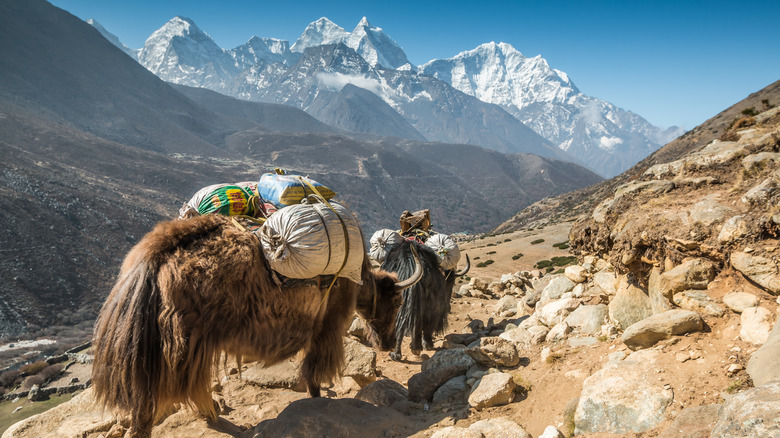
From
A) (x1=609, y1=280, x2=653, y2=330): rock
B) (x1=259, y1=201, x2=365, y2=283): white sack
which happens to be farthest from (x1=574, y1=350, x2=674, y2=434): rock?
(x1=259, y1=201, x2=365, y2=283): white sack

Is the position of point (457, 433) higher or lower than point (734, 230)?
lower

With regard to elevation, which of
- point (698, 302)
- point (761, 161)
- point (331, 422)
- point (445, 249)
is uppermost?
point (761, 161)

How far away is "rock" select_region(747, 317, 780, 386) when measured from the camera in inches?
77.4

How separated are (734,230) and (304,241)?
3.13 m

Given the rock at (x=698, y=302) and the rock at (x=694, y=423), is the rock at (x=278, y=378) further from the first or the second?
the rock at (x=698, y=302)

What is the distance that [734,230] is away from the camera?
296 centimetres

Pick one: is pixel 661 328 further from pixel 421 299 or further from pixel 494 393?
pixel 421 299

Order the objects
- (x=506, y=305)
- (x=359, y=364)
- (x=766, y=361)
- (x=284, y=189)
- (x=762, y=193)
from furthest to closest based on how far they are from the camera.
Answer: (x=506, y=305) < (x=359, y=364) < (x=284, y=189) < (x=762, y=193) < (x=766, y=361)

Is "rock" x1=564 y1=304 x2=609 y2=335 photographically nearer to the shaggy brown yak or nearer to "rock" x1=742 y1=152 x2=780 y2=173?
"rock" x1=742 y1=152 x2=780 y2=173

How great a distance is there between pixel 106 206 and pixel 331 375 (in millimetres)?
59012

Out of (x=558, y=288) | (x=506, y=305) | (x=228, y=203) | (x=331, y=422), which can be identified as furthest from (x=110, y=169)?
(x=331, y=422)

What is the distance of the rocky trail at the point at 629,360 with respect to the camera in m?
2.24

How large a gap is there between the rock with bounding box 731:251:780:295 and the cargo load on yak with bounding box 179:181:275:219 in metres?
3.55

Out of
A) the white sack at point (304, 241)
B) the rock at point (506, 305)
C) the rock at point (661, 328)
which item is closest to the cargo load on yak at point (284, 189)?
the white sack at point (304, 241)
